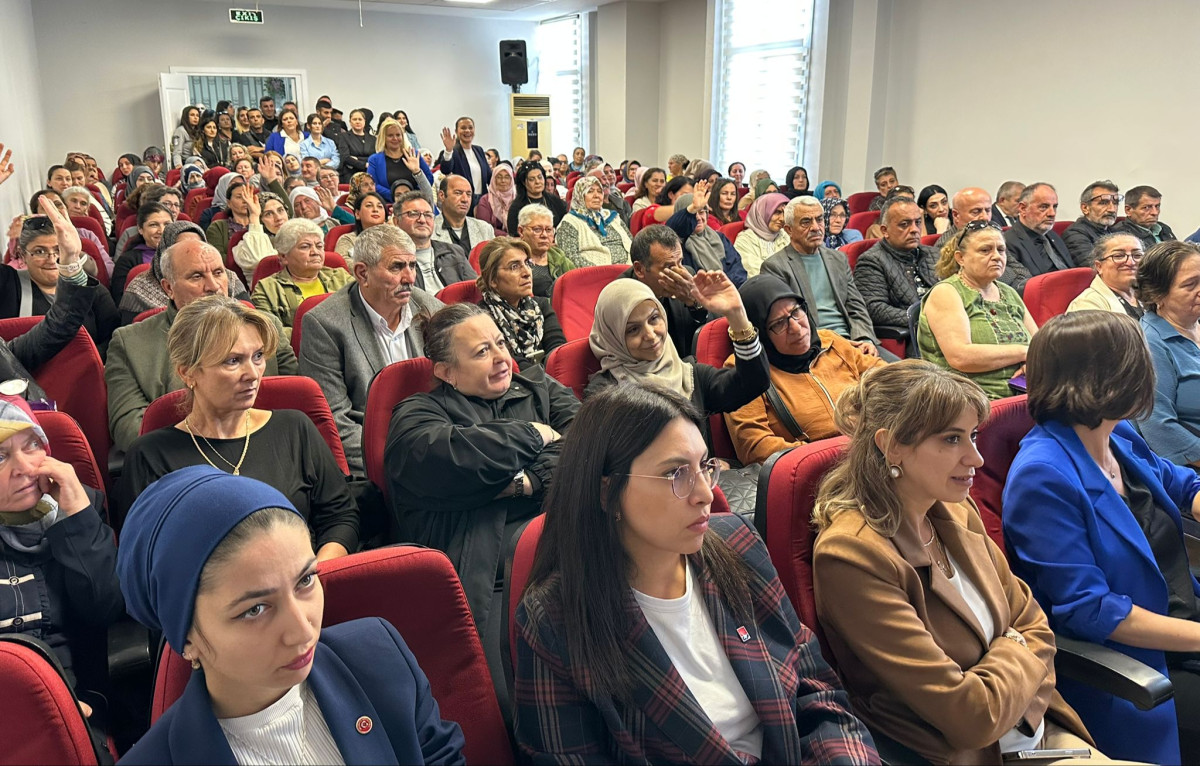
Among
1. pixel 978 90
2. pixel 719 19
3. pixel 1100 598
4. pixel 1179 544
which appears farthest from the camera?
pixel 719 19

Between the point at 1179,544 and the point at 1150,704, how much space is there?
1.97 ft

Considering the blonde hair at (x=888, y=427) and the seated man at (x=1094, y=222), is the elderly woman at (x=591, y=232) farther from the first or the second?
the blonde hair at (x=888, y=427)

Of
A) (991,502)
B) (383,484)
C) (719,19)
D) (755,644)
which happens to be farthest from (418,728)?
(719,19)

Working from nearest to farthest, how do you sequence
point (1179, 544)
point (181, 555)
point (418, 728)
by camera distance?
point (181, 555)
point (418, 728)
point (1179, 544)

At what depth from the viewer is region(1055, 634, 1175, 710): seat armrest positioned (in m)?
1.53

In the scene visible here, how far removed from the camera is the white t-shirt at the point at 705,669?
1.38m

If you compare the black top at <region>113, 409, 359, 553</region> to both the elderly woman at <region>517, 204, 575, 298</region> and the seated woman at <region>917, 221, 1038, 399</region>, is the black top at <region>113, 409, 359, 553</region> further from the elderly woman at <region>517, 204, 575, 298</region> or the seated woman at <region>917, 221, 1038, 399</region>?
the elderly woman at <region>517, 204, 575, 298</region>

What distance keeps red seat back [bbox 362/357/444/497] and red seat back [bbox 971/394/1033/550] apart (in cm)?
145

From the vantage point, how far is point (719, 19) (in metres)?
11.6

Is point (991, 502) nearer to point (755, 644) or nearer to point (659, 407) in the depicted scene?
point (755, 644)

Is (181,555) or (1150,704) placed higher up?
(181,555)

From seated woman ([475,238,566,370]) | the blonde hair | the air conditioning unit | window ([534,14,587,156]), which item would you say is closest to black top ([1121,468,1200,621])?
the blonde hair

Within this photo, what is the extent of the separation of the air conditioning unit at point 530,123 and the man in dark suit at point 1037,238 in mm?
10071

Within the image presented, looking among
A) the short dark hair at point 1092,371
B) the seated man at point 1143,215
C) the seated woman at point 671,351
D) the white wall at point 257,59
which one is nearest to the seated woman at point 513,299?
A: the seated woman at point 671,351
